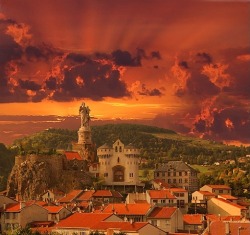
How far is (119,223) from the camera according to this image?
43.6 feet

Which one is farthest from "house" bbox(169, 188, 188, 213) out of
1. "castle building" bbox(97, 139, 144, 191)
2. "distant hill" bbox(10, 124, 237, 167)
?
"castle building" bbox(97, 139, 144, 191)

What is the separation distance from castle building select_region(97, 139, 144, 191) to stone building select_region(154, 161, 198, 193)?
862 millimetres

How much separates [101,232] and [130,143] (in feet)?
24.2

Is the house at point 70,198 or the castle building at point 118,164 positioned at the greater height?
the castle building at point 118,164

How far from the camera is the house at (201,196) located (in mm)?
17783

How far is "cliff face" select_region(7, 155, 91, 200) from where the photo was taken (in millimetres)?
18359

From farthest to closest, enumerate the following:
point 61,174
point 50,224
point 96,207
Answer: point 61,174, point 96,207, point 50,224

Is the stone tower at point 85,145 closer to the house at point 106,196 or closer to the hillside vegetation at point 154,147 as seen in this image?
the hillside vegetation at point 154,147

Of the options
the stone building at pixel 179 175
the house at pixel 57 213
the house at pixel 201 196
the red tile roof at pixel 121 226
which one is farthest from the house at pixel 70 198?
the red tile roof at pixel 121 226

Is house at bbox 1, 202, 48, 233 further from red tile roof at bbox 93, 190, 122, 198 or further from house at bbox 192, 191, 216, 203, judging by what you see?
house at bbox 192, 191, 216, 203

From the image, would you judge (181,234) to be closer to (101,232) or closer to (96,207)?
(101,232)

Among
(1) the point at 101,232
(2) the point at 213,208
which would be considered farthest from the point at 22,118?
(2) the point at 213,208

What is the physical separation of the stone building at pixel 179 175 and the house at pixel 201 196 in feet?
4.88

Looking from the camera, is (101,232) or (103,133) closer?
(101,232)
